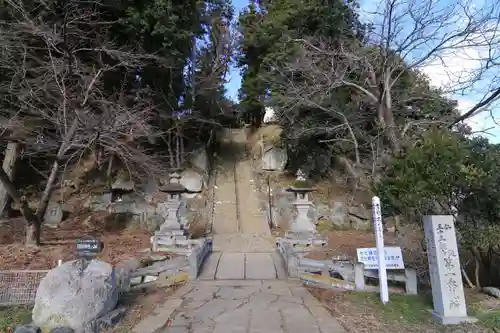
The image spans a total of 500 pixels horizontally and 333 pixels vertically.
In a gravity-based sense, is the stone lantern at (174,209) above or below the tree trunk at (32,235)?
above

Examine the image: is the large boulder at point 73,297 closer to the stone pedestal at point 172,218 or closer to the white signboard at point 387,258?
the white signboard at point 387,258

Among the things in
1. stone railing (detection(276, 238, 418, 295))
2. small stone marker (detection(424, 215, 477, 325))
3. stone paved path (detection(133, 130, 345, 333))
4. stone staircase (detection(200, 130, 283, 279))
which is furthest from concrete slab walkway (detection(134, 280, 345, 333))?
small stone marker (detection(424, 215, 477, 325))

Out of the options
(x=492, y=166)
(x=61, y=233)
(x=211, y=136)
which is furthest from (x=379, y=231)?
(x=211, y=136)

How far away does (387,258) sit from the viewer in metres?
Answer: 7.32

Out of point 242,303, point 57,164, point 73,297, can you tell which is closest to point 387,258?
point 242,303

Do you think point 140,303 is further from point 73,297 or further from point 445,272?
point 445,272

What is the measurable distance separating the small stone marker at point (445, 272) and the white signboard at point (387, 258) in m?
1.16

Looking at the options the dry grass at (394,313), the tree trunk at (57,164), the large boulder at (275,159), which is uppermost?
the large boulder at (275,159)

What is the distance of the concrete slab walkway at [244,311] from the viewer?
5.28 meters

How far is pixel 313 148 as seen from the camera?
20.3 metres

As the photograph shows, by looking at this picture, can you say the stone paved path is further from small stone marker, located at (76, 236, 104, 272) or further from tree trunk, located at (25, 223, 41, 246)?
tree trunk, located at (25, 223, 41, 246)

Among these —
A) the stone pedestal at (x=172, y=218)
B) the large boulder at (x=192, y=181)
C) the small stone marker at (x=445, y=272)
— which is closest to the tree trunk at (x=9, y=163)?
the stone pedestal at (x=172, y=218)

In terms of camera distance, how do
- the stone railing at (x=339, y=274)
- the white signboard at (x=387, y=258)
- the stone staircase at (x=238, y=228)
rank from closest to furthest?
the white signboard at (x=387, y=258), the stone railing at (x=339, y=274), the stone staircase at (x=238, y=228)

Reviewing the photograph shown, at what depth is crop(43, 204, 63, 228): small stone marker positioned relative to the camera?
16.4m
